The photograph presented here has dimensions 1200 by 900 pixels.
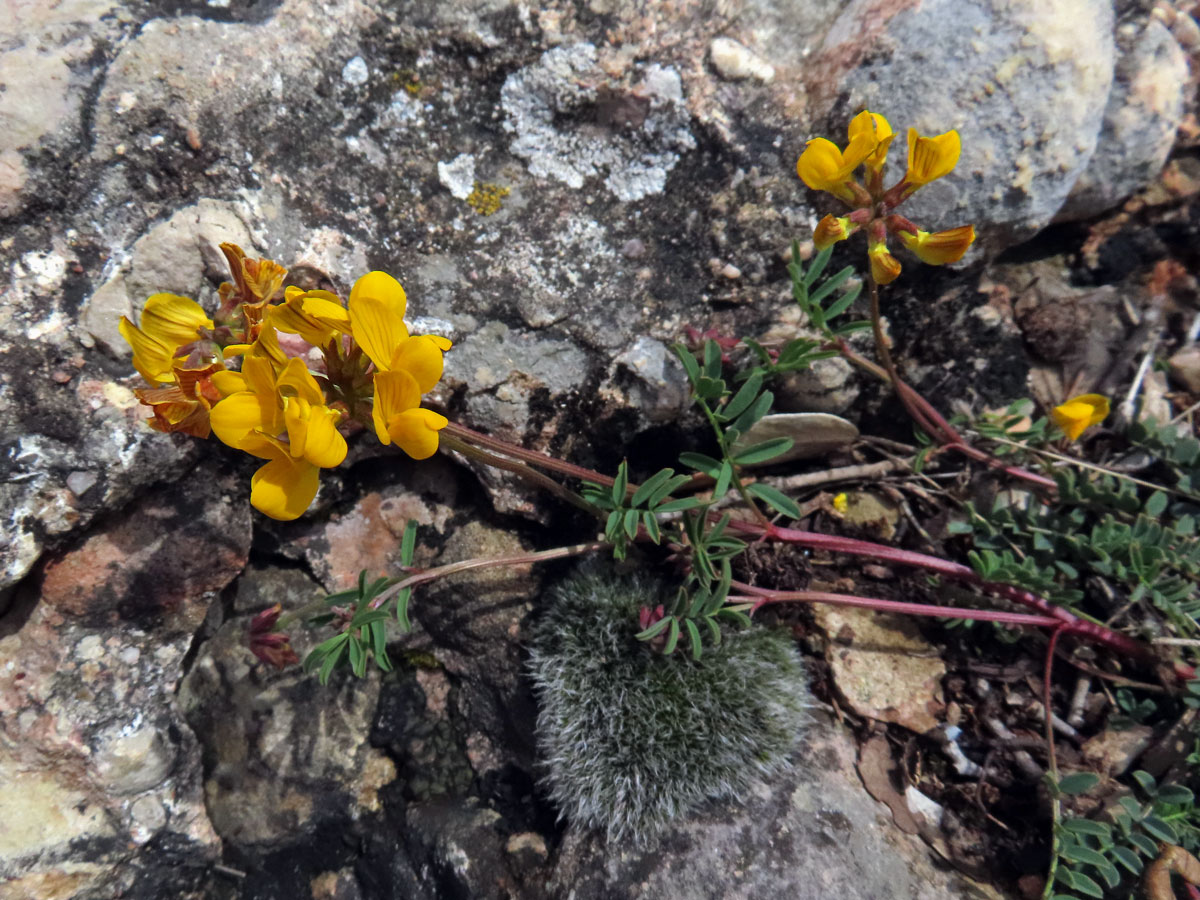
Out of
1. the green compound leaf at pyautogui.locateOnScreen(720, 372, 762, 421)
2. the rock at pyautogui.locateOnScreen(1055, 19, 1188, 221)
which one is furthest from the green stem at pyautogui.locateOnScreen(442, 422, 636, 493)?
the rock at pyautogui.locateOnScreen(1055, 19, 1188, 221)

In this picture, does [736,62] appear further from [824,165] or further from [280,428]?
[280,428]

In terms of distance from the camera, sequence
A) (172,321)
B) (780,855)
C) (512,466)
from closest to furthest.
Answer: (172,321)
(512,466)
(780,855)

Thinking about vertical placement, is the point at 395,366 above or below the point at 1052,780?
above

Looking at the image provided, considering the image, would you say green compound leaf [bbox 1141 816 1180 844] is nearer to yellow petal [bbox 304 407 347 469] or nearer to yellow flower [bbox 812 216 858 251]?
yellow flower [bbox 812 216 858 251]

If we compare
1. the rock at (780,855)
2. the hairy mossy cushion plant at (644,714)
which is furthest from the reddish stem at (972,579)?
the rock at (780,855)

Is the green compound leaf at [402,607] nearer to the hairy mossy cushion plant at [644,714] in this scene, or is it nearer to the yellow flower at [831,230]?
the hairy mossy cushion plant at [644,714]

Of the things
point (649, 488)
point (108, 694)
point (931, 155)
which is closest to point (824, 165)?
point (931, 155)

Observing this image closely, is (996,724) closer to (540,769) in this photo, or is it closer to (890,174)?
(540,769)
